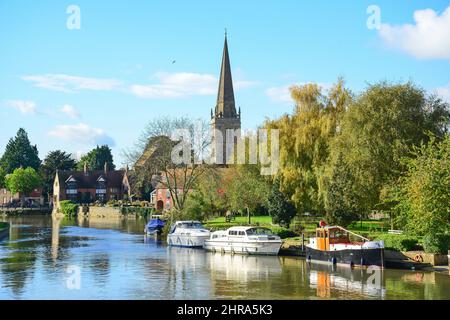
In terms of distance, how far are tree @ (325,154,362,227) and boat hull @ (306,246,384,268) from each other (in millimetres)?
8276

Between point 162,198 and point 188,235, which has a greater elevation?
point 162,198

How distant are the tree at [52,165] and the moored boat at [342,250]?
416ft

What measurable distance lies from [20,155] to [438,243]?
507ft

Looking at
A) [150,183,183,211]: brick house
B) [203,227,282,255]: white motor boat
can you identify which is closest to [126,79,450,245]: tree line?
[203,227,282,255]: white motor boat

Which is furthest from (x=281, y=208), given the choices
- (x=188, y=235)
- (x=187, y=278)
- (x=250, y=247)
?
(x=187, y=278)

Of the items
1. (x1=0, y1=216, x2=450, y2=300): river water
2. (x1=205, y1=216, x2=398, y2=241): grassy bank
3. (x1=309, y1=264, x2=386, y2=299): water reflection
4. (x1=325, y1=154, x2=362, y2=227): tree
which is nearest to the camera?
(x1=0, y1=216, x2=450, y2=300): river water

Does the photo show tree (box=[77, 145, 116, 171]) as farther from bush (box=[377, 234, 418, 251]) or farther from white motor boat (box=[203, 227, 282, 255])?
bush (box=[377, 234, 418, 251])

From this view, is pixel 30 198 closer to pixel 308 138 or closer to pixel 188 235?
pixel 188 235

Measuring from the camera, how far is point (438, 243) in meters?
41.7

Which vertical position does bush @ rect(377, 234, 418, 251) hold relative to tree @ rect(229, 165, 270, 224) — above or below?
below

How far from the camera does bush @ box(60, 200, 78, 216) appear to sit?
133 metres

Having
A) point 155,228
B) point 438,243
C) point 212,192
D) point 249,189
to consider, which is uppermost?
point 249,189

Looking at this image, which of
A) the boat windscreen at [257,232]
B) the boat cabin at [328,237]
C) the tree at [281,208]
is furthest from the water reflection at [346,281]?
the tree at [281,208]
